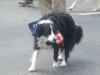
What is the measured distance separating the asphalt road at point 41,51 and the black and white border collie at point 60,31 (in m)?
0.20

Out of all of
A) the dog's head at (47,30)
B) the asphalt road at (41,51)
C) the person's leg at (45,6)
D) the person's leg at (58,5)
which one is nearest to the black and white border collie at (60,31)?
the dog's head at (47,30)

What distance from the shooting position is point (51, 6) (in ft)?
28.2

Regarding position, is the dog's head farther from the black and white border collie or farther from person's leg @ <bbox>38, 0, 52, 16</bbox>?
person's leg @ <bbox>38, 0, 52, 16</bbox>

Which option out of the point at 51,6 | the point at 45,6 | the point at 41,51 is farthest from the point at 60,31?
the point at 51,6

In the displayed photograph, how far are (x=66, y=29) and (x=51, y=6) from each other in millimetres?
1829

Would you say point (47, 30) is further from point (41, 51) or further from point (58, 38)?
point (41, 51)

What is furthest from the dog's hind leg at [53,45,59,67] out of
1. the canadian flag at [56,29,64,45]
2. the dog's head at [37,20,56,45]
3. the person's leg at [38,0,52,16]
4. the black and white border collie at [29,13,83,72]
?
the person's leg at [38,0,52,16]

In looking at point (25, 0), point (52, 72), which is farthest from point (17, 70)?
point (25, 0)

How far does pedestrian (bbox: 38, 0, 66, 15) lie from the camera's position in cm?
824

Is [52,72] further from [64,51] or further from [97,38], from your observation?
[97,38]

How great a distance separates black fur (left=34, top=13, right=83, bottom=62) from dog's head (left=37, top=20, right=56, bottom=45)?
0.12 meters

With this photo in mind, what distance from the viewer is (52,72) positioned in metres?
6.69

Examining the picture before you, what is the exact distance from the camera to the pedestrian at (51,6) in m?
8.24

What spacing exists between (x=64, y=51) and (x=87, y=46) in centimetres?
151
